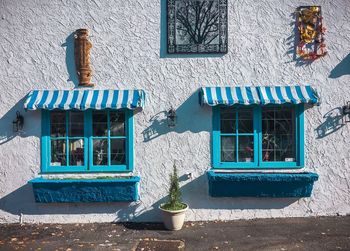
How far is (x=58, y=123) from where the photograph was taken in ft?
30.6

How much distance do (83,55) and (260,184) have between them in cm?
506

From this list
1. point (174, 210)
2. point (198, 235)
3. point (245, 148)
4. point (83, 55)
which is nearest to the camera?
point (198, 235)

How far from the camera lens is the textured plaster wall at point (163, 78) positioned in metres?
9.20

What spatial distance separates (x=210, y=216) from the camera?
9203mm

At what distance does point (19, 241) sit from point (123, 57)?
4.61 metres

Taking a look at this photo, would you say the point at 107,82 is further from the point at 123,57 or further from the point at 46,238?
the point at 46,238

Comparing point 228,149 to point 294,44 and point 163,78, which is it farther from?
point 294,44

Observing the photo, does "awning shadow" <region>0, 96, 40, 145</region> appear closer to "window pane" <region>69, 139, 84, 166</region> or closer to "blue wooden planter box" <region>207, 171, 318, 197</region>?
"window pane" <region>69, 139, 84, 166</region>

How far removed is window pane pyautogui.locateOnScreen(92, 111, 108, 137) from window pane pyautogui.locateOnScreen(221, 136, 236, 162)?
2.80m

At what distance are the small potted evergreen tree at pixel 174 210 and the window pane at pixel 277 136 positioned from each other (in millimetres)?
2300

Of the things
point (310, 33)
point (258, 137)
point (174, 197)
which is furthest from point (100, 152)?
point (310, 33)

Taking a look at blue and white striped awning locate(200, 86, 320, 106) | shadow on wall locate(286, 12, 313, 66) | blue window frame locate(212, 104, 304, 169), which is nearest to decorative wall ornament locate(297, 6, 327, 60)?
shadow on wall locate(286, 12, 313, 66)

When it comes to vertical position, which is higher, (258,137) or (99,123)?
(99,123)

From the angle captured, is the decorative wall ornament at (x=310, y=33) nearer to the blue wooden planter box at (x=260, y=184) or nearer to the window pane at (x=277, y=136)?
the window pane at (x=277, y=136)
